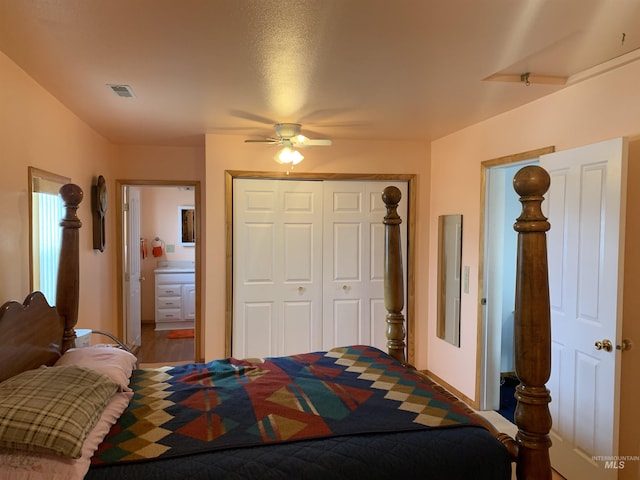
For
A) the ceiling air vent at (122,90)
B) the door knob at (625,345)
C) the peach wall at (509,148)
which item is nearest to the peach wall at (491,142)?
the peach wall at (509,148)

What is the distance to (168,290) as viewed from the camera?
6.81 m

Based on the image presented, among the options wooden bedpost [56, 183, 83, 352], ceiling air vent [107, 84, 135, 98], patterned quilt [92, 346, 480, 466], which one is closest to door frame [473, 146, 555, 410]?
patterned quilt [92, 346, 480, 466]

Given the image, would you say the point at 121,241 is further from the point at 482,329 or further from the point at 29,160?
the point at 482,329

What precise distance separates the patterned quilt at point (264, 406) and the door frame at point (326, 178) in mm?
1963

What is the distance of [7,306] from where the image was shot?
194cm

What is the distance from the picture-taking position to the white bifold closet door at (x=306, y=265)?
4.34 m

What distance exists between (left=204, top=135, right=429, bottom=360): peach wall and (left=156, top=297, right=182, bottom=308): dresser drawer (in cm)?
282

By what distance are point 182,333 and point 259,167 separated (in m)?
3.38

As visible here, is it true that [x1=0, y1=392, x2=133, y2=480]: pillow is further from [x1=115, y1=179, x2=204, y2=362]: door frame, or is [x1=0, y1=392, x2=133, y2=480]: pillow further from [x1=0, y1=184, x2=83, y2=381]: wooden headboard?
[x1=115, y1=179, x2=204, y2=362]: door frame

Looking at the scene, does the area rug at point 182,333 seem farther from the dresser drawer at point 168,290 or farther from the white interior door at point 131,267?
the white interior door at point 131,267

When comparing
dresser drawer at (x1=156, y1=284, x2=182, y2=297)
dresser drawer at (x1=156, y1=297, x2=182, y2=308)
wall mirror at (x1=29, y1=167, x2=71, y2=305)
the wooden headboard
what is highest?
wall mirror at (x1=29, y1=167, x2=71, y2=305)

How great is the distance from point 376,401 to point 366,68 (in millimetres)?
1719

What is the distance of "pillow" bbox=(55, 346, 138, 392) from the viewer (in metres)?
1.89

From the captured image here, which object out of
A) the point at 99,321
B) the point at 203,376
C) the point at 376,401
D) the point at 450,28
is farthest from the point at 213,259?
the point at 450,28
